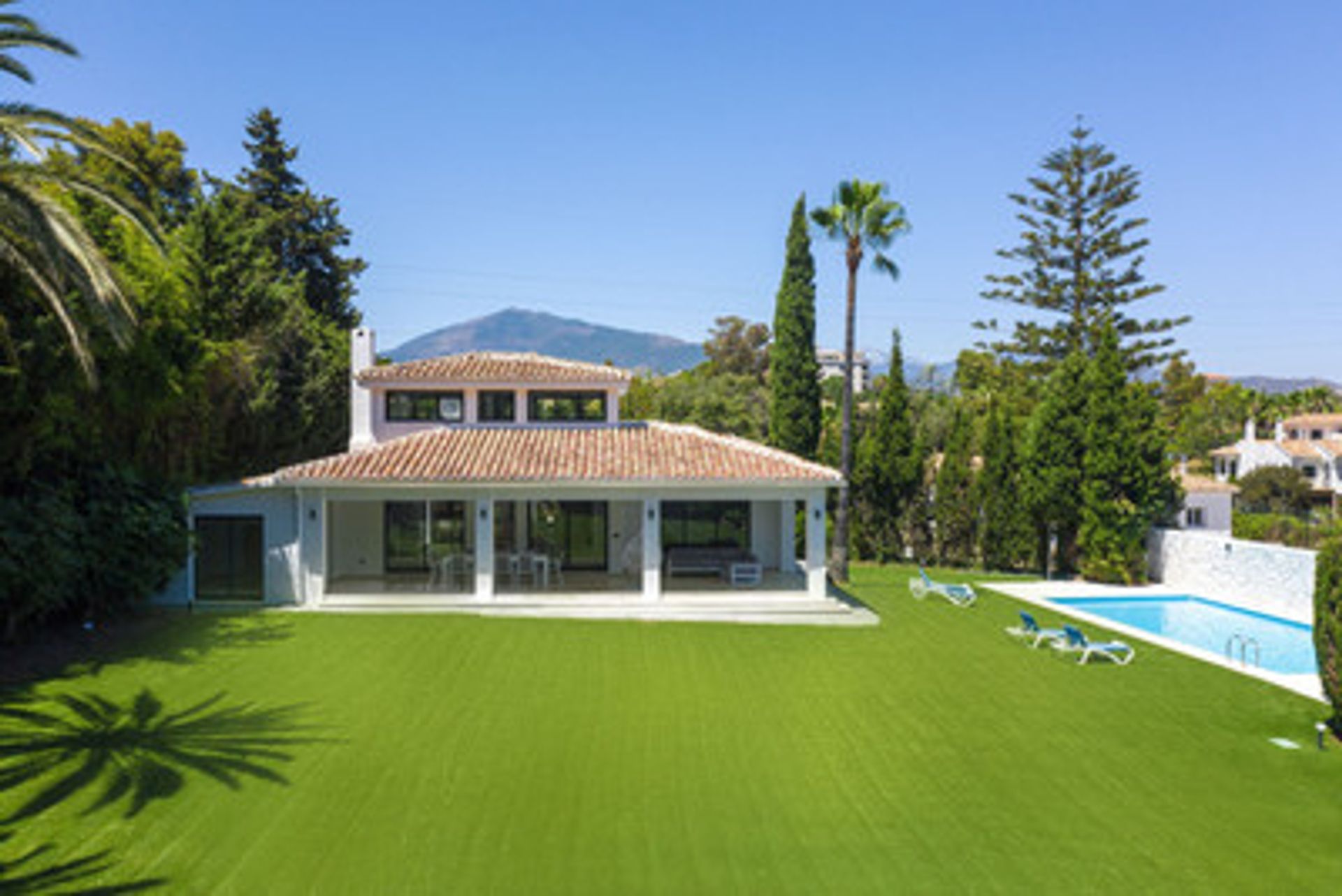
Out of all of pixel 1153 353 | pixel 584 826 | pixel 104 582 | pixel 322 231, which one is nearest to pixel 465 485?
pixel 104 582

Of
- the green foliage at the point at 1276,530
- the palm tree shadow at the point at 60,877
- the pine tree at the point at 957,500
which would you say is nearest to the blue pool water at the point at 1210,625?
the pine tree at the point at 957,500

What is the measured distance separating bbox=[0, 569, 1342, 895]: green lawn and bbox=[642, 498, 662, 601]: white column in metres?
3.07

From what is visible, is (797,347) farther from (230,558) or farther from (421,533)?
(230,558)

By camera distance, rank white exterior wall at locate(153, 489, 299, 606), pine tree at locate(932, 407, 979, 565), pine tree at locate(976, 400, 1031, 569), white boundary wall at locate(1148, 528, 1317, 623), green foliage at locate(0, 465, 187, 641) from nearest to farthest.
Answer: green foliage at locate(0, 465, 187, 641) → white exterior wall at locate(153, 489, 299, 606) → white boundary wall at locate(1148, 528, 1317, 623) → pine tree at locate(976, 400, 1031, 569) → pine tree at locate(932, 407, 979, 565)

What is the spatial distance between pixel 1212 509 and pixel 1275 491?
25940 millimetres

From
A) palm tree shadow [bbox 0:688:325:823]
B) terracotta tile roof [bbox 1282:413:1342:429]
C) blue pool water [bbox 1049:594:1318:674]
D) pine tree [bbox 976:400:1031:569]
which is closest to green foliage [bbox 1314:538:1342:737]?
blue pool water [bbox 1049:594:1318:674]

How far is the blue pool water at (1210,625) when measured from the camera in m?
18.3

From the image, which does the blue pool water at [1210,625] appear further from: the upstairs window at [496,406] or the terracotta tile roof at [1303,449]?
the terracotta tile roof at [1303,449]

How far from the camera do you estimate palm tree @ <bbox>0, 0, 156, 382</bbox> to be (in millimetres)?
12336

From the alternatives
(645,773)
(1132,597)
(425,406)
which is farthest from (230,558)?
(1132,597)

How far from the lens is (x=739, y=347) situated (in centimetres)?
8225

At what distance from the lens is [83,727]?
1130 cm

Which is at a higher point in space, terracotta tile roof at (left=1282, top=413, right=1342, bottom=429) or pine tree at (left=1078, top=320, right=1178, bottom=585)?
terracotta tile roof at (left=1282, top=413, right=1342, bottom=429)

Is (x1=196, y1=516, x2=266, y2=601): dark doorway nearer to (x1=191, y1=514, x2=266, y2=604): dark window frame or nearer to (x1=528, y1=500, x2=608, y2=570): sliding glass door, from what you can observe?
(x1=191, y1=514, x2=266, y2=604): dark window frame
